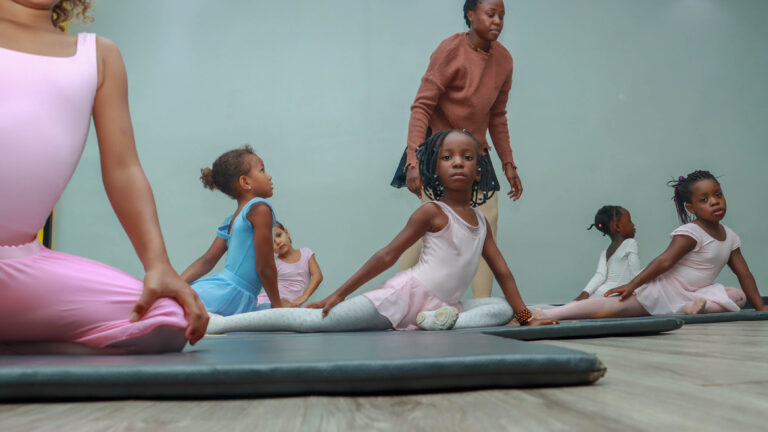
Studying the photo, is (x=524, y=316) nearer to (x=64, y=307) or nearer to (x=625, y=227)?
(x=64, y=307)

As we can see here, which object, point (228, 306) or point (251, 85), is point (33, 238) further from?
point (251, 85)

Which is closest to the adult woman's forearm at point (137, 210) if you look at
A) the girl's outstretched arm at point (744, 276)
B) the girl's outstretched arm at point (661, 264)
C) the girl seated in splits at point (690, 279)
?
the girl seated in splits at point (690, 279)

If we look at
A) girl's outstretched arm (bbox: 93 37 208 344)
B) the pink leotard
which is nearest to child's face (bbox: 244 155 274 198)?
girl's outstretched arm (bbox: 93 37 208 344)

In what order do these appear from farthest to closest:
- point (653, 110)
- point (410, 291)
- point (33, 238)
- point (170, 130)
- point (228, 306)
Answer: point (653, 110), point (170, 130), point (228, 306), point (410, 291), point (33, 238)

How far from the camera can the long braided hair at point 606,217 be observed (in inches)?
168

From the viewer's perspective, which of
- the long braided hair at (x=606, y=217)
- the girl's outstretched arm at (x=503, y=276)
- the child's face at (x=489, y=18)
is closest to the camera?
the girl's outstretched arm at (x=503, y=276)

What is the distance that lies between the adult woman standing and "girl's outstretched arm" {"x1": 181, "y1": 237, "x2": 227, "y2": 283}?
862 mm

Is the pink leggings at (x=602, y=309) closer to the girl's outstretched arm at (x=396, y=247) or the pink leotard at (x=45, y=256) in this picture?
the girl's outstretched arm at (x=396, y=247)

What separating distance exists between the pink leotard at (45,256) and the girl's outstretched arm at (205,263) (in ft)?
5.51

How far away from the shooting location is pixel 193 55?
14.7 ft

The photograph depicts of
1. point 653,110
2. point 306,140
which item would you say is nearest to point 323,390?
point 306,140

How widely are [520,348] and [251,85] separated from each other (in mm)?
3947

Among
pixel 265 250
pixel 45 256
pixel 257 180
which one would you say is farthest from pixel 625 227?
pixel 45 256

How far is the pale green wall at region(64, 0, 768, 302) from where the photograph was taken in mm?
4375
